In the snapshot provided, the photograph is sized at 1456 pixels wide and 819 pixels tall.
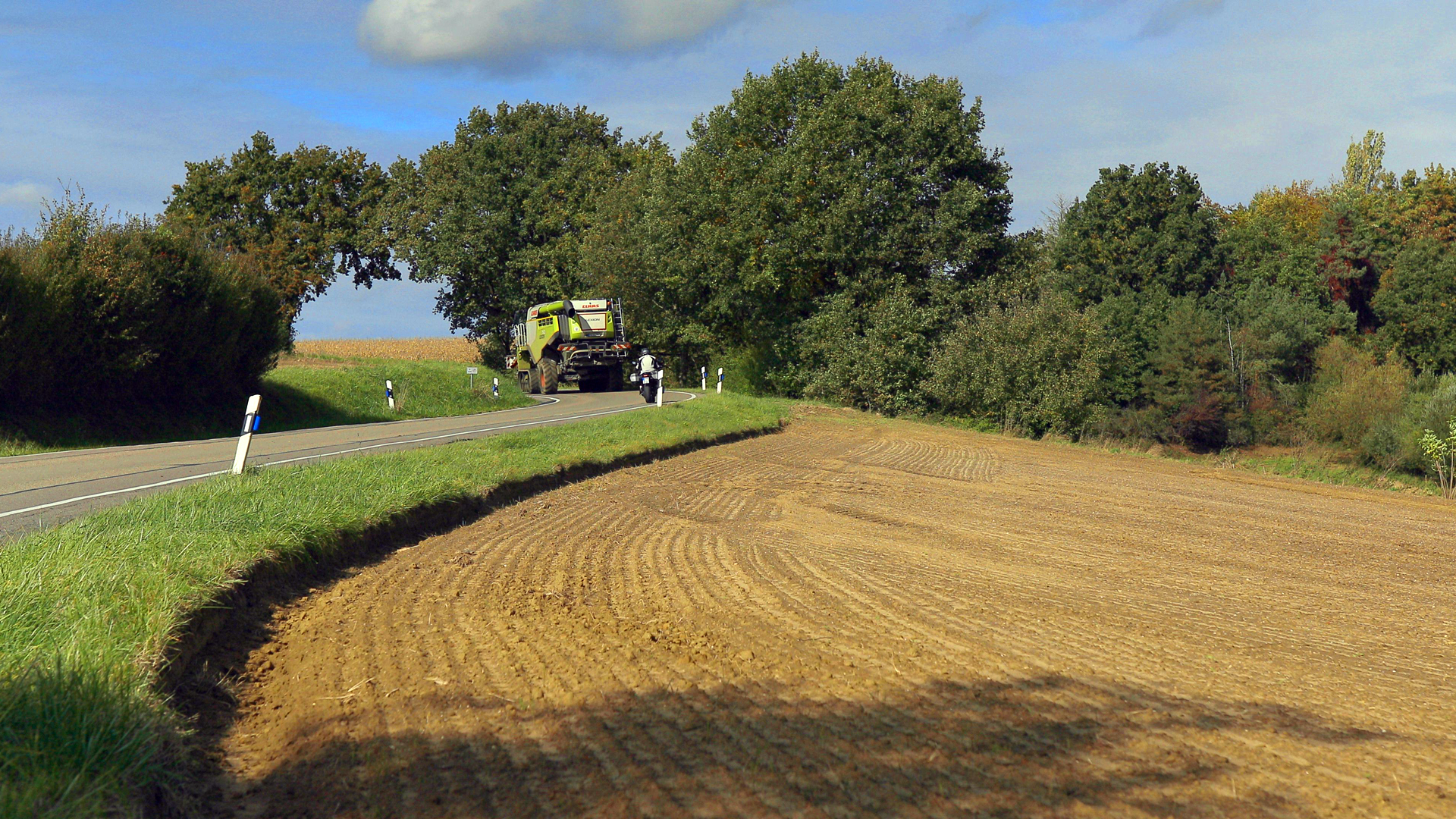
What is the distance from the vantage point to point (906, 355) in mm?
36000

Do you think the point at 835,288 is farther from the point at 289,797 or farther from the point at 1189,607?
the point at 289,797

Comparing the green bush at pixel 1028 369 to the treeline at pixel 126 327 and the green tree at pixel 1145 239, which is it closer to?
the green tree at pixel 1145 239

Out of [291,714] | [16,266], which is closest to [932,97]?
[16,266]

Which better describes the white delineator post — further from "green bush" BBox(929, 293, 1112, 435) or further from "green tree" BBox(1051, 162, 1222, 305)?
"green tree" BBox(1051, 162, 1222, 305)

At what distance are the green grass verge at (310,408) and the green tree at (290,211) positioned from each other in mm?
16085

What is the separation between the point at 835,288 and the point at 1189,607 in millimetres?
31774

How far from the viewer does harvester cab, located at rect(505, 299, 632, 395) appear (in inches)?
1583

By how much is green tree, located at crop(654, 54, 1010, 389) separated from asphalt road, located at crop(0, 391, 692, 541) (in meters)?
14.0

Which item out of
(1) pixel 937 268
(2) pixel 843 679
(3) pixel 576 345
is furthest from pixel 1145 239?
(2) pixel 843 679

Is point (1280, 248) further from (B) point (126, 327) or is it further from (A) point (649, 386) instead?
(B) point (126, 327)

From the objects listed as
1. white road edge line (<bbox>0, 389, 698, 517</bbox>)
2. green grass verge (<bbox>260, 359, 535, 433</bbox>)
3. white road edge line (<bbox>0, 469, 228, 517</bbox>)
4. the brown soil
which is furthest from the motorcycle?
the brown soil

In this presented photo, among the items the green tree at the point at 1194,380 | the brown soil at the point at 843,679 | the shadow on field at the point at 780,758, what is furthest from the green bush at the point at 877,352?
the shadow on field at the point at 780,758

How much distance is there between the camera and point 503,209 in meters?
55.6

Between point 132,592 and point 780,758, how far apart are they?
158 inches
